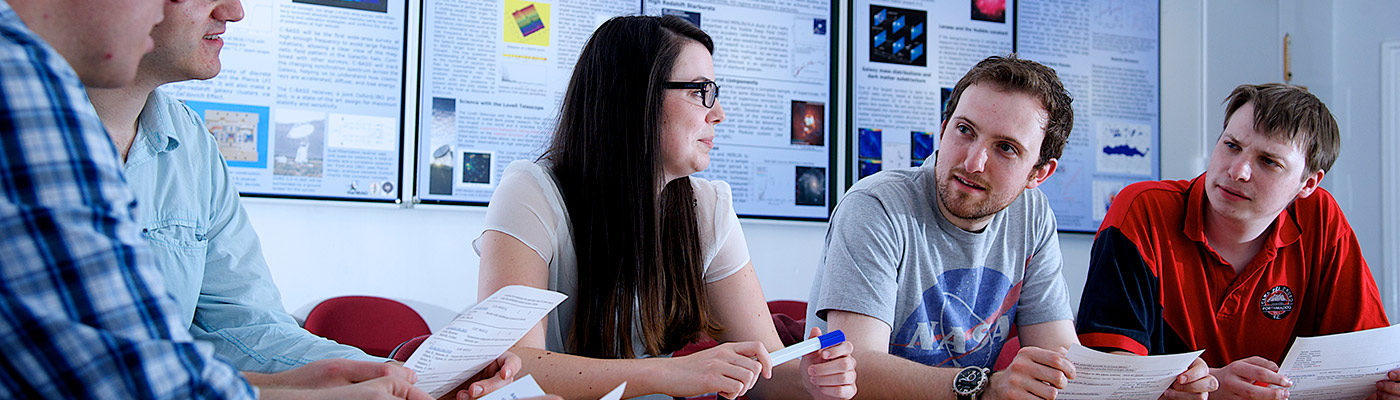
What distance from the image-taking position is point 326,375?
104cm

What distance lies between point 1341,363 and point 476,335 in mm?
1508

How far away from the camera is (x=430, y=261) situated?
112 inches

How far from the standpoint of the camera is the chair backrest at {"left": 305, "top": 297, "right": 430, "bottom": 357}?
244 cm

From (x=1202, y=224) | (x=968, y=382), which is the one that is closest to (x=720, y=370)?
(x=968, y=382)

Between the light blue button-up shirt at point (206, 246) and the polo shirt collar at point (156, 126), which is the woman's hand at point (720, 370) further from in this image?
the polo shirt collar at point (156, 126)

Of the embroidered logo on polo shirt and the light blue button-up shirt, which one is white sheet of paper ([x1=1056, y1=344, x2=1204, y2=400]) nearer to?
the embroidered logo on polo shirt

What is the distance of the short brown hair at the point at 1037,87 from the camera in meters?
1.76

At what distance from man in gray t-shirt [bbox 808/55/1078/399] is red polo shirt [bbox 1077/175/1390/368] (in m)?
0.15

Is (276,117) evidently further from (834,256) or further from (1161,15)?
(1161,15)

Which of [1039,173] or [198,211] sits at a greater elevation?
[1039,173]

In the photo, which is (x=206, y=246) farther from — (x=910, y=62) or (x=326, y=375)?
(x=910, y=62)

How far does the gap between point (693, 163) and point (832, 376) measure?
49 cm

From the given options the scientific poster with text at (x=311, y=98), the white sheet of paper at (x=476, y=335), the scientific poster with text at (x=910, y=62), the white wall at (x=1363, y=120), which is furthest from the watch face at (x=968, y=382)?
the white wall at (x=1363, y=120)

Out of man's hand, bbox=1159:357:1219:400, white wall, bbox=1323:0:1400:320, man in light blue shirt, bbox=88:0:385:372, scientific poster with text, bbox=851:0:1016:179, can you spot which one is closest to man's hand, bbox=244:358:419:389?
man in light blue shirt, bbox=88:0:385:372
